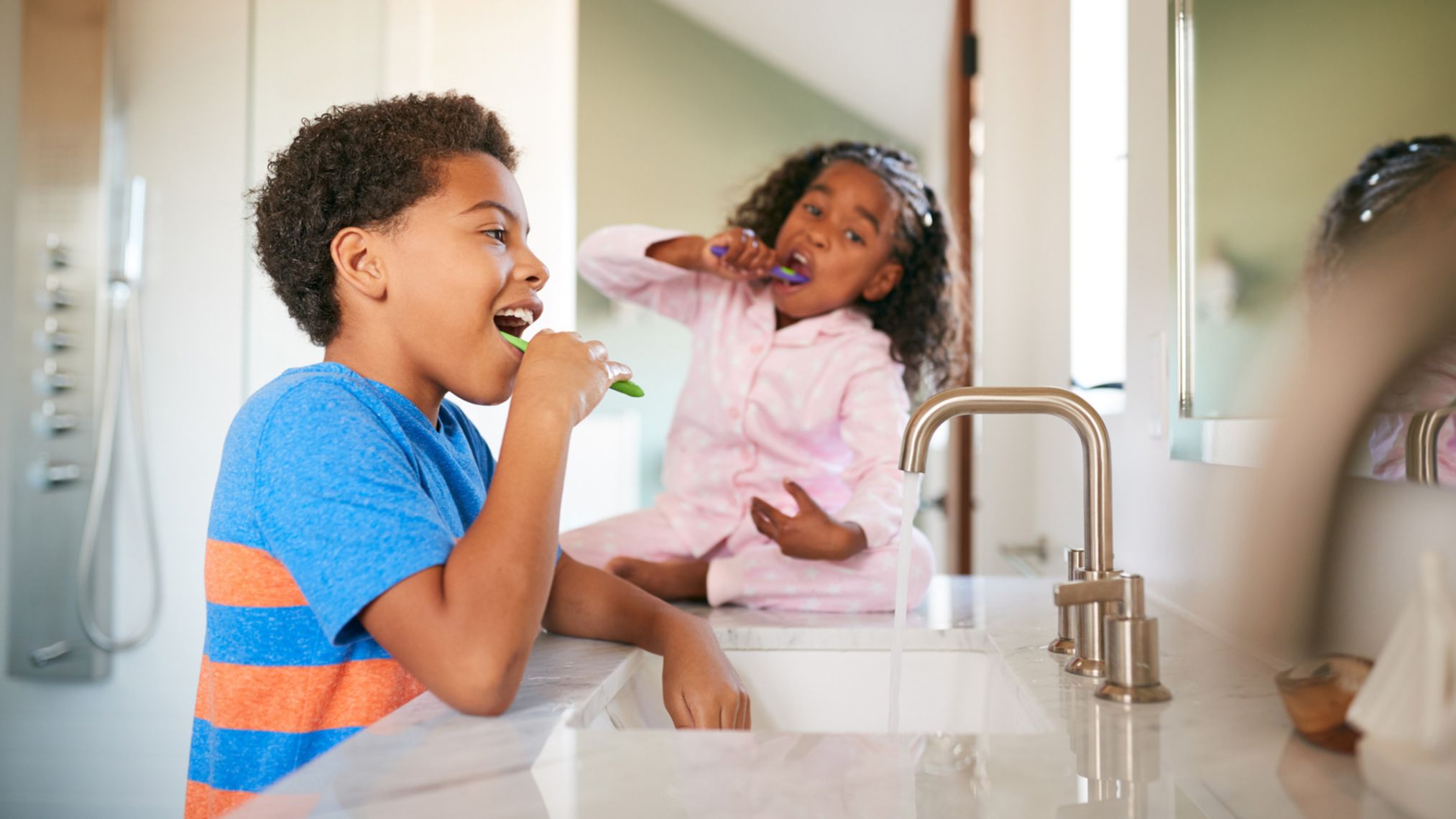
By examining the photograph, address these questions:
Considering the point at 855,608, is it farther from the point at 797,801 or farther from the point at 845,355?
the point at 797,801

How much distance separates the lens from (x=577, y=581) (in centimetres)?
94

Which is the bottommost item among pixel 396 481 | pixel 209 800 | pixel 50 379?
pixel 209 800

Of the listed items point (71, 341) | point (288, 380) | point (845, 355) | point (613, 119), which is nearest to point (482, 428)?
point (71, 341)

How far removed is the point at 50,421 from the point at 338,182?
1.53m

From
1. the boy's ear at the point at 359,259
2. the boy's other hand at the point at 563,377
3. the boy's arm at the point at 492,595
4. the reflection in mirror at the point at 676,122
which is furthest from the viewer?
the reflection in mirror at the point at 676,122

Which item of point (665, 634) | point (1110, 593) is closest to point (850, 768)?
point (1110, 593)

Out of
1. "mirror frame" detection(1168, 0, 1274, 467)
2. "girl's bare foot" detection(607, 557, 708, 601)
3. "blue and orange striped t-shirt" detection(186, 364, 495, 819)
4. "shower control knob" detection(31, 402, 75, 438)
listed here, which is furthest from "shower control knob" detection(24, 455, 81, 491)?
"mirror frame" detection(1168, 0, 1274, 467)

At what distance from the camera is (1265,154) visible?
2.52ft

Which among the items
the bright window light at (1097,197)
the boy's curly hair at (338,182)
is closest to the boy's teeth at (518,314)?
the boy's curly hair at (338,182)

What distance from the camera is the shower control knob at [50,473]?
1.99m

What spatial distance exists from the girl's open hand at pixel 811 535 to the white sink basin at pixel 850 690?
6.2 inches

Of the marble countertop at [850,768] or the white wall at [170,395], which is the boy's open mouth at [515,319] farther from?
the white wall at [170,395]

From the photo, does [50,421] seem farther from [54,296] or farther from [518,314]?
[518,314]

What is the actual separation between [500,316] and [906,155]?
919 millimetres
